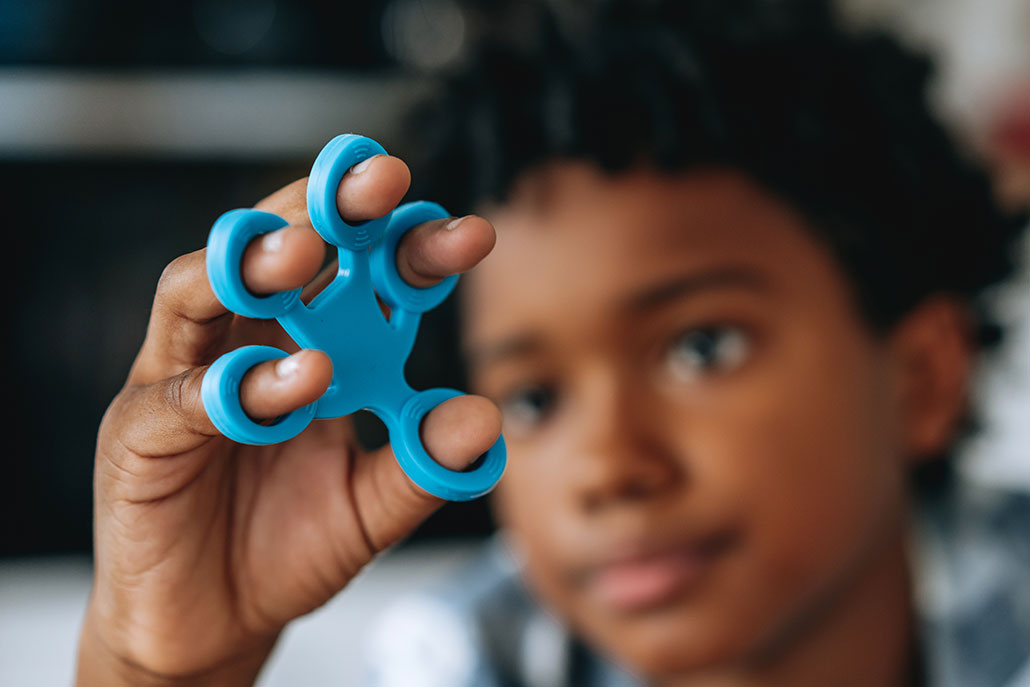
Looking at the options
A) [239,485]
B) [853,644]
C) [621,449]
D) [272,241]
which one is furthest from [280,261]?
[853,644]

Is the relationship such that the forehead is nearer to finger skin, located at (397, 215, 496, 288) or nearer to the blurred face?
the blurred face

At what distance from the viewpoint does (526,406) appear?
0.45 meters

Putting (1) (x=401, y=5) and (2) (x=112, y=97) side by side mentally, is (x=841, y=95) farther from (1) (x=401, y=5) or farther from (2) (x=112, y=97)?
(2) (x=112, y=97)

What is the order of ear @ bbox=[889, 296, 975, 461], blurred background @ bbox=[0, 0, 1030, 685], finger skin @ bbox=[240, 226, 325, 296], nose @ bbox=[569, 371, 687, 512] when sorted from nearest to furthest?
finger skin @ bbox=[240, 226, 325, 296], nose @ bbox=[569, 371, 687, 512], ear @ bbox=[889, 296, 975, 461], blurred background @ bbox=[0, 0, 1030, 685]

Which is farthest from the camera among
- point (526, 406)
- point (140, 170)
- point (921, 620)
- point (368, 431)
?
point (140, 170)

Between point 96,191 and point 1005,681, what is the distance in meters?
0.79

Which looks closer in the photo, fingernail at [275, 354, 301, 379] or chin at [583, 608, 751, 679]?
fingernail at [275, 354, 301, 379]

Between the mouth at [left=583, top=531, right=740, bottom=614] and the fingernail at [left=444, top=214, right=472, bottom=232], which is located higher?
the fingernail at [left=444, top=214, right=472, bottom=232]

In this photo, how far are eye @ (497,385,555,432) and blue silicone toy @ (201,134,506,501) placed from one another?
0.76 feet

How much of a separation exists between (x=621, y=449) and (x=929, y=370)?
25 centimetres

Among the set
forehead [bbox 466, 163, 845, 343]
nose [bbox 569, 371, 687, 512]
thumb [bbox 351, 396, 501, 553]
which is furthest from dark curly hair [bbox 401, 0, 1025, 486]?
thumb [bbox 351, 396, 501, 553]

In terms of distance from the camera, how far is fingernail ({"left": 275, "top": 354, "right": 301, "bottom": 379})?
0.53 ft

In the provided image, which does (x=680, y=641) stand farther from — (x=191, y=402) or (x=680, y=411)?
(x=191, y=402)

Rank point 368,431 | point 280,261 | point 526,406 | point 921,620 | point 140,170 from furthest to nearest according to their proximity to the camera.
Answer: point 140,170
point 921,620
point 526,406
point 368,431
point 280,261
